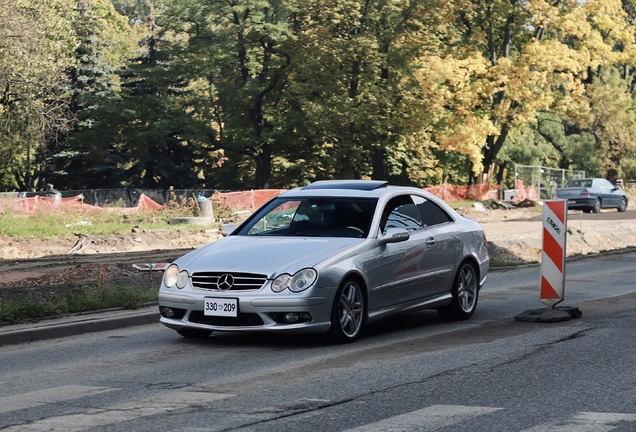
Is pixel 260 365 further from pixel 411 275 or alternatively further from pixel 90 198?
pixel 90 198

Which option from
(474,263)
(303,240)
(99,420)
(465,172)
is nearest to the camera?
(99,420)

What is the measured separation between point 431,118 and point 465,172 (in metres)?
16.8

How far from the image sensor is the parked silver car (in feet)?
166

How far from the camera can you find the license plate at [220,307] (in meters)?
10.2

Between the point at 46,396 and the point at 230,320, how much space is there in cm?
273

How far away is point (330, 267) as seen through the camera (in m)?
10.3

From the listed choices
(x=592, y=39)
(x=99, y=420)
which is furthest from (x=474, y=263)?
(x=592, y=39)

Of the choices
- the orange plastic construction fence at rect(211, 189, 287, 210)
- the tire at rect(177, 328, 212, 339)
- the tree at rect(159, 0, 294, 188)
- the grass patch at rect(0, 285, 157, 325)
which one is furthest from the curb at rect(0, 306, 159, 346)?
the tree at rect(159, 0, 294, 188)

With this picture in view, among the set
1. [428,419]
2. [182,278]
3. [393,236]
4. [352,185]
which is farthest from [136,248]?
[428,419]

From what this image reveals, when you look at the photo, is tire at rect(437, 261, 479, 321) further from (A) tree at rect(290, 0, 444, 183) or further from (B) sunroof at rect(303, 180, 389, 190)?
(A) tree at rect(290, 0, 444, 183)

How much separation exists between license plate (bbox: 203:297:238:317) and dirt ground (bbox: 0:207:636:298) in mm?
6253

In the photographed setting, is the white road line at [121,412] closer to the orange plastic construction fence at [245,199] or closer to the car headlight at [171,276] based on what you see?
the car headlight at [171,276]

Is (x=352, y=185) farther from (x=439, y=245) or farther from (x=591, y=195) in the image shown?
(x=591, y=195)

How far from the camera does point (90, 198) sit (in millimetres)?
52375
